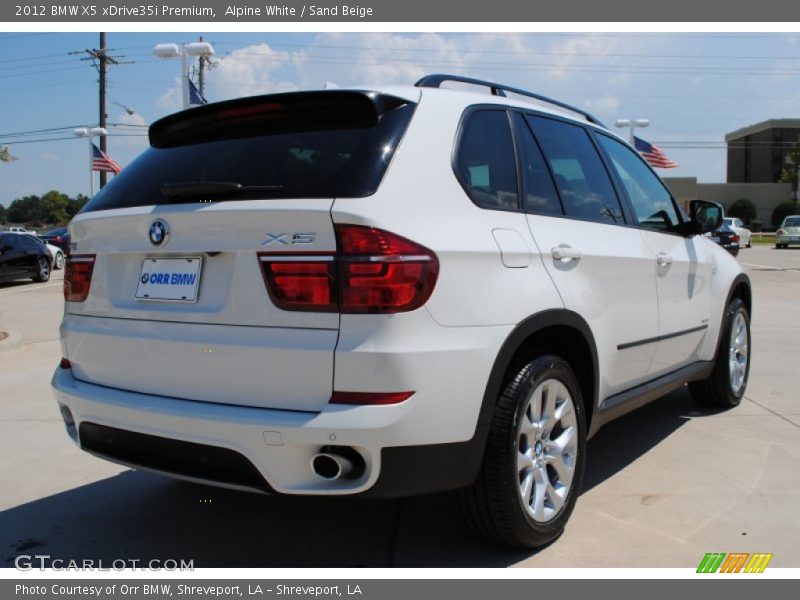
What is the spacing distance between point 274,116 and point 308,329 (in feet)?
3.16

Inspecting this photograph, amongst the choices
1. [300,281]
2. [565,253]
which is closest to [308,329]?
[300,281]

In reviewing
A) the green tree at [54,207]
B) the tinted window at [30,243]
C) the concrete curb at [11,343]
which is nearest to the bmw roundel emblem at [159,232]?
the concrete curb at [11,343]

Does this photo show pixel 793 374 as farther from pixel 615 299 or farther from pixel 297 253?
pixel 297 253

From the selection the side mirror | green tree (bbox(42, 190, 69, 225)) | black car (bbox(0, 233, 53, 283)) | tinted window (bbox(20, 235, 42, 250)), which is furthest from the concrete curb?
green tree (bbox(42, 190, 69, 225))

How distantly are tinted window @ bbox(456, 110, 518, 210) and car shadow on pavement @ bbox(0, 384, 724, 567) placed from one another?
1.29 metres

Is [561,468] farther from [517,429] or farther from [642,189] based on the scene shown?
[642,189]

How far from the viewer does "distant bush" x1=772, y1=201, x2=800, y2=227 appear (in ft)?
190

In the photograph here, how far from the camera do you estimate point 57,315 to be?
11.6m

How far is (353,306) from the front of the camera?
7.75 ft

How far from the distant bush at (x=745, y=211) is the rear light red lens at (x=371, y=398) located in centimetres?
6324

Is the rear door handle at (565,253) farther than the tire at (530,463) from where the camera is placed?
Yes

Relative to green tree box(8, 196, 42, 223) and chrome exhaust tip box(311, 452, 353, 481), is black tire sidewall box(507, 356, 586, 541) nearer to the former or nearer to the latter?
chrome exhaust tip box(311, 452, 353, 481)

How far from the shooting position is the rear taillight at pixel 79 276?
305 cm

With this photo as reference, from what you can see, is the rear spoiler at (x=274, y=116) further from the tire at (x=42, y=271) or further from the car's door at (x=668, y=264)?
the tire at (x=42, y=271)
